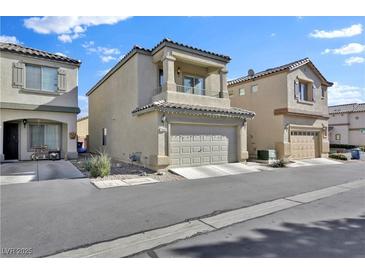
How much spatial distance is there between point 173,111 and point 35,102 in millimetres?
8558

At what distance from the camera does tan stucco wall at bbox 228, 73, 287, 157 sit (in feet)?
57.2

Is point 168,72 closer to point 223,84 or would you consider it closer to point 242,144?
point 223,84

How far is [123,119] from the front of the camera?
15.4 meters

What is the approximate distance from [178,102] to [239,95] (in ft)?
32.1

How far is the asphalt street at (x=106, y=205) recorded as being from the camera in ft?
14.0

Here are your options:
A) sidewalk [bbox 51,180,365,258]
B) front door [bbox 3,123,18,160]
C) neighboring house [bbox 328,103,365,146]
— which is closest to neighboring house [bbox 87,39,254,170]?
front door [bbox 3,123,18,160]

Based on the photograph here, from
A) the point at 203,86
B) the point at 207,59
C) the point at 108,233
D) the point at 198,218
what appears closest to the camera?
the point at 108,233

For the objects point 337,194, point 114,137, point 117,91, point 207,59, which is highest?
point 207,59

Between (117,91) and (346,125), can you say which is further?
(346,125)

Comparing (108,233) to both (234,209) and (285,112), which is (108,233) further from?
(285,112)

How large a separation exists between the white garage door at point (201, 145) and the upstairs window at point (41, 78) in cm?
841

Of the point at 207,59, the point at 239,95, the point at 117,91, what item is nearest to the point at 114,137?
the point at 117,91

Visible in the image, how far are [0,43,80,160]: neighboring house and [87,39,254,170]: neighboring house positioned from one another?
3.14 meters

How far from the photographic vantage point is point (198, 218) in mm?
5301
